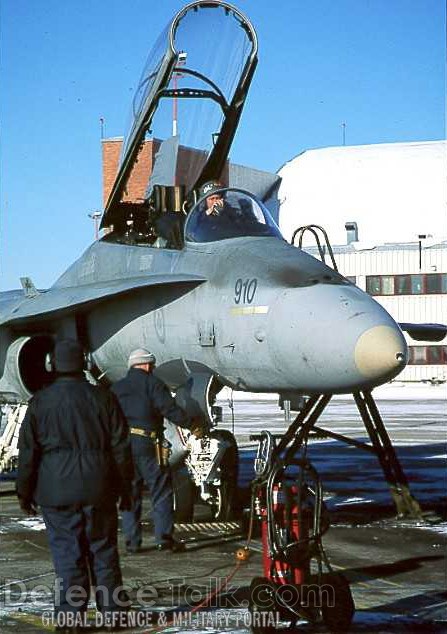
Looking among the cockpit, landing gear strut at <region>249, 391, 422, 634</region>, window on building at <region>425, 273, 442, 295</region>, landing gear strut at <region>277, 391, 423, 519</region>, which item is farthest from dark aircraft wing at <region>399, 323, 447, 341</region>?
window on building at <region>425, 273, 442, 295</region>

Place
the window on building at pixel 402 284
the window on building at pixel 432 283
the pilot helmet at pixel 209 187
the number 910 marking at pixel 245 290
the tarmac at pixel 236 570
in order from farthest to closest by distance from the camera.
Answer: the window on building at pixel 402 284 < the window on building at pixel 432 283 < the pilot helmet at pixel 209 187 < the number 910 marking at pixel 245 290 < the tarmac at pixel 236 570

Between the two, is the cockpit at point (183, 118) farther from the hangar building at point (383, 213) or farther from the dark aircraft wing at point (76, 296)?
the hangar building at point (383, 213)

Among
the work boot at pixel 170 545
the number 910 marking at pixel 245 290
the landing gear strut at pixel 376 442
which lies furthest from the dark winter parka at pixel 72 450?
the landing gear strut at pixel 376 442

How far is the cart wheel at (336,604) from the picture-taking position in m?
6.80

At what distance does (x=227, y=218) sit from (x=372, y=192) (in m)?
52.6

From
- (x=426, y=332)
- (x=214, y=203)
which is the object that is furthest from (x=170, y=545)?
(x=426, y=332)

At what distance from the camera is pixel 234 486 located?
11219 millimetres

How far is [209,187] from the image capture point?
448 inches

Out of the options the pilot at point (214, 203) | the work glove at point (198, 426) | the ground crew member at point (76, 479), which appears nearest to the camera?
the ground crew member at point (76, 479)

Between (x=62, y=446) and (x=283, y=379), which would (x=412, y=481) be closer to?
(x=283, y=379)

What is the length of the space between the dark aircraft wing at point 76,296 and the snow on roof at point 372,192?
4707cm

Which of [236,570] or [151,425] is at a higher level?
[151,425]

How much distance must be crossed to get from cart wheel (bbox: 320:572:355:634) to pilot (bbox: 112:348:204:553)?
115 inches

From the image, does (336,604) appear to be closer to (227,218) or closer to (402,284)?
(227,218)
